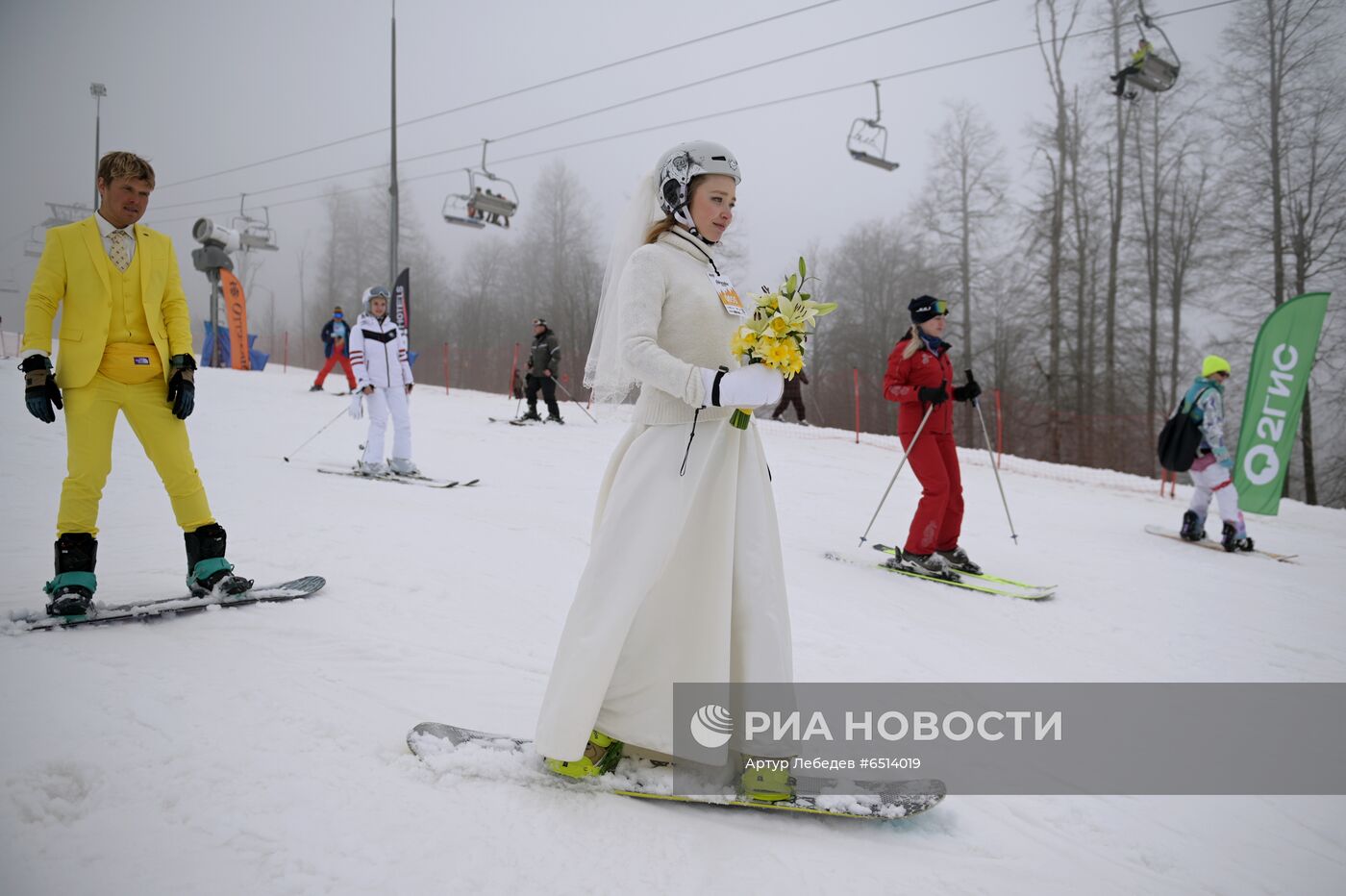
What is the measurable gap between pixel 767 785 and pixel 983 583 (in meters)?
4.28

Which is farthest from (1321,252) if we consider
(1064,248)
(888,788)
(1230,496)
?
(888,788)

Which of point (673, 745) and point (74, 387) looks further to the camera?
point (74, 387)

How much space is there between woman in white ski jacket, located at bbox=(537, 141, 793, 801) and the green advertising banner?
9.48 metres

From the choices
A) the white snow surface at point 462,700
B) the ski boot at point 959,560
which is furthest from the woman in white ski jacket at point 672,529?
the ski boot at point 959,560

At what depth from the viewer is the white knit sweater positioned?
227 centimetres

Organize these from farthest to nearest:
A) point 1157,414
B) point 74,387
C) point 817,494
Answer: point 1157,414 < point 817,494 < point 74,387

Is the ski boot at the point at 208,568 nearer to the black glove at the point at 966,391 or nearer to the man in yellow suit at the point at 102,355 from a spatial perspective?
the man in yellow suit at the point at 102,355

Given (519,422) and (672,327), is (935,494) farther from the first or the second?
(519,422)

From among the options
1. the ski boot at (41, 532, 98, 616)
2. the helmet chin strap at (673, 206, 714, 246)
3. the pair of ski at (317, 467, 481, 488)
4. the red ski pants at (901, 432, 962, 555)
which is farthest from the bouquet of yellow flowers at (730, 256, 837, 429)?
the pair of ski at (317, 467, 481, 488)

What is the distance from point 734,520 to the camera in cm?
244

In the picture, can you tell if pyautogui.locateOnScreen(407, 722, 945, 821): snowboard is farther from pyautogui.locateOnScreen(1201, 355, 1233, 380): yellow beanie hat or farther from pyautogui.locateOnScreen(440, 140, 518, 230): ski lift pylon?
pyautogui.locateOnScreen(440, 140, 518, 230): ski lift pylon

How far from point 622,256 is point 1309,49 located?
22008mm

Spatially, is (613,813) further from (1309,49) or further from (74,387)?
(1309,49)

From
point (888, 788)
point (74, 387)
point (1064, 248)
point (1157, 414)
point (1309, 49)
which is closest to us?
point (888, 788)
